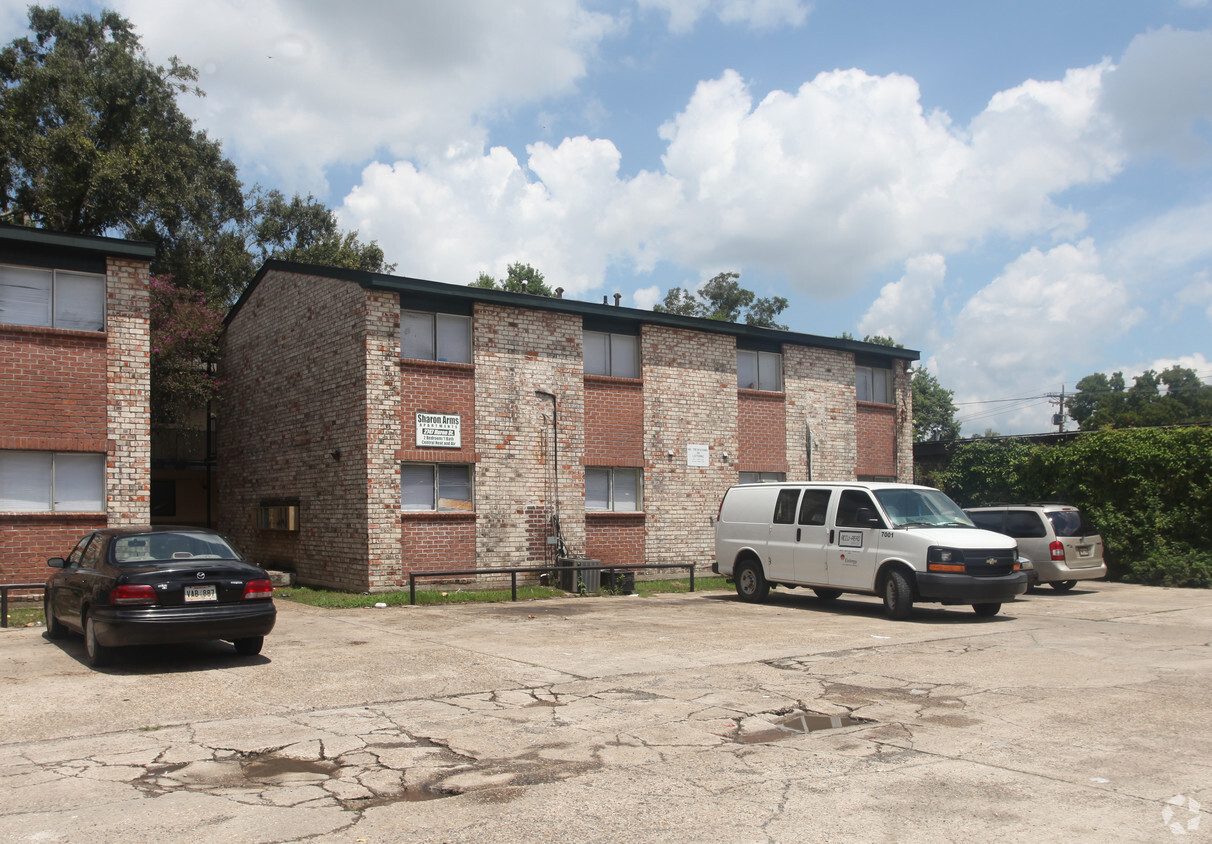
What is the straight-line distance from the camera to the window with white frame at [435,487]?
17.9 metres

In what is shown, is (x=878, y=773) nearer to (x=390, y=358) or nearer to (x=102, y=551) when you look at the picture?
(x=102, y=551)

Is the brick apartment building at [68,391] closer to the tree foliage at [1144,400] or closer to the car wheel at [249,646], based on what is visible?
the car wheel at [249,646]

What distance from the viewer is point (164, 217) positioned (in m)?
27.7

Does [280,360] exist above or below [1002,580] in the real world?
above

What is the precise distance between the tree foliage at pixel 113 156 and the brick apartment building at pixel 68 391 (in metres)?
11.9

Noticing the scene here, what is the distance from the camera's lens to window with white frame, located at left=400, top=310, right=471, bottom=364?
59.9 feet

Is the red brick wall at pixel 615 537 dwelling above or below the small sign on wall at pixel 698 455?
below

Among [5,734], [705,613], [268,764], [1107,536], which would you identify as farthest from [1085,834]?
[1107,536]

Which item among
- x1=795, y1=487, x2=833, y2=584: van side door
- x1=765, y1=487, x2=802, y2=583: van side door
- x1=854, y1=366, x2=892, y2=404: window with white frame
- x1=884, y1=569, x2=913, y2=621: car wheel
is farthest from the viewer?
x1=854, y1=366, x2=892, y2=404: window with white frame

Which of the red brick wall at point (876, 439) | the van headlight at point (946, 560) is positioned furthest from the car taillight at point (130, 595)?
the red brick wall at point (876, 439)

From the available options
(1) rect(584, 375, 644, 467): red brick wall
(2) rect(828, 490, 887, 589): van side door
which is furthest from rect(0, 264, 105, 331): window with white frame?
(2) rect(828, 490, 887, 589): van side door

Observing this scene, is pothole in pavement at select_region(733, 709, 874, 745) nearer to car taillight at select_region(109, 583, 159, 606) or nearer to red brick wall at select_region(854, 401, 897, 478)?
car taillight at select_region(109, 583, 159, 606)

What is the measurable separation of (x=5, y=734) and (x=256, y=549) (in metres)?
15.6

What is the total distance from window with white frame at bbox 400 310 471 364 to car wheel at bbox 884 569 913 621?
945cm
